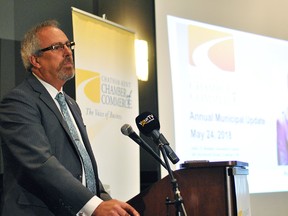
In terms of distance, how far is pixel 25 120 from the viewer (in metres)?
2.00

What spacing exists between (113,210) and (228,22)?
3.23 meters

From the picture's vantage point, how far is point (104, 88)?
3438mm

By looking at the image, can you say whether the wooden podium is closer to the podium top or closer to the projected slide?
the podium top

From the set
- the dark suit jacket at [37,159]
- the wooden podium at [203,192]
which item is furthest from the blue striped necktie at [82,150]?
the wooden podium at [203,192]

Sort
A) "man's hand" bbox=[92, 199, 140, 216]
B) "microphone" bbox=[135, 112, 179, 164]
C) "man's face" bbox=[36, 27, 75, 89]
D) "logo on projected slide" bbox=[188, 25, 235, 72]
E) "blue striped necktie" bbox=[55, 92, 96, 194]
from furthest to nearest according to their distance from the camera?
"logo on projected slide" bbox=[188, 25, 235, 72]
"man's face" bbox=[36, 27, 75, 89]
"blue striped necktie" bbox=[55, 92, 96, 194]
"microphone" bbox=[135, 112, 179, 164]
"man's hand" bbox=[92, 199, 140, 216]

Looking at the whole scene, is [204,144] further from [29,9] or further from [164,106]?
A: [29,9]

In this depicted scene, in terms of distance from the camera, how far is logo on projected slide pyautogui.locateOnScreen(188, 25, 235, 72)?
4.22 meters

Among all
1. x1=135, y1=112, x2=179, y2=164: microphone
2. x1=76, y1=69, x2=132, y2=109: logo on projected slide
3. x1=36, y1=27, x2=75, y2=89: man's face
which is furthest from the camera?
x1=76, y1=69, x2=132, y2=109: logo on projected slide

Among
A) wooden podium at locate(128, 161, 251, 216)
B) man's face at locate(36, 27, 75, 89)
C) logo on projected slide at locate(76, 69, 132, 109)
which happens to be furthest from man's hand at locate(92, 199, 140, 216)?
logo on projected slide at locate(76, 69, 132, 109)

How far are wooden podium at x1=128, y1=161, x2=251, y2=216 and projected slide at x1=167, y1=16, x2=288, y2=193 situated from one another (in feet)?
5.99

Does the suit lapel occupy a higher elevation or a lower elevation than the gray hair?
lower

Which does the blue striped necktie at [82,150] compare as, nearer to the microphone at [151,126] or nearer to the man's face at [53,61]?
the man's face at [53,61]

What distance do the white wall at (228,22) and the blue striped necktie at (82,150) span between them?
5.90 feet

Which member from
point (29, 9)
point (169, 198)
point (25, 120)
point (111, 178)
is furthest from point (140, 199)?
point (29, 9)
